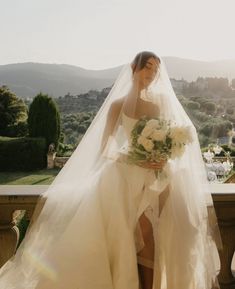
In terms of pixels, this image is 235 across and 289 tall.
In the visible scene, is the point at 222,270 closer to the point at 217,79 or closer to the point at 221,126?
the point at 221,126

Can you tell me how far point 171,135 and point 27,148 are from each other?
1603 cm

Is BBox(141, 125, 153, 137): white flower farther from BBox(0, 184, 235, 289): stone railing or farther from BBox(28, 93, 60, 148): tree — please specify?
BBox(28, 93, 60, 148): tree

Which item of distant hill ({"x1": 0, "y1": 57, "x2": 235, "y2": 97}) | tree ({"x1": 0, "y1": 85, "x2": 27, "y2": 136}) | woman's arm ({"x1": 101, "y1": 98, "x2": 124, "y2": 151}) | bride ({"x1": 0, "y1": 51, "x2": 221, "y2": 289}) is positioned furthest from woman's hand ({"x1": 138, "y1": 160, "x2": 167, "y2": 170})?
distant hill ({"x1": 0, "y1": 57, "x2": 235, "y2": 97})

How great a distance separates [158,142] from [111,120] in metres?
0.42

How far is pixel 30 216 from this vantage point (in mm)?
2680

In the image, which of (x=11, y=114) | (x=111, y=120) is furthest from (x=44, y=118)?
(x=111, y=120)

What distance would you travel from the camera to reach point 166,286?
255 cm

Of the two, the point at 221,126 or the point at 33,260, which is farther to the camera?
the point at 221,126

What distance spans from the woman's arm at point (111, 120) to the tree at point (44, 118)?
15.9 m

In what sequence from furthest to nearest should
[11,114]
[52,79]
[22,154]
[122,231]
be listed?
[52,79]
[11,114]
[22,154]
[122,231]

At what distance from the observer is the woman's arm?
2873 mm

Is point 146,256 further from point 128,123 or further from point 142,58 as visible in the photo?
point 142,58

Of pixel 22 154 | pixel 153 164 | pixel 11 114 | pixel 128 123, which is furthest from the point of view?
pixel 11 114

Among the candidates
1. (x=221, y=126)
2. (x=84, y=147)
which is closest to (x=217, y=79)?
(x=221, y=126)
